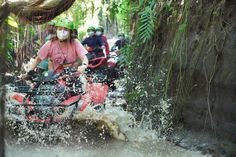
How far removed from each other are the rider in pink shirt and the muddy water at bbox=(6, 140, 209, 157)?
143cm

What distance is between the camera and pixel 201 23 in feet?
18.4

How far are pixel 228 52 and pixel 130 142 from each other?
205 cm

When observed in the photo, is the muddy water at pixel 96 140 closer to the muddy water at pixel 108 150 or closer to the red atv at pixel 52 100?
the muddy water at pixel 108 150

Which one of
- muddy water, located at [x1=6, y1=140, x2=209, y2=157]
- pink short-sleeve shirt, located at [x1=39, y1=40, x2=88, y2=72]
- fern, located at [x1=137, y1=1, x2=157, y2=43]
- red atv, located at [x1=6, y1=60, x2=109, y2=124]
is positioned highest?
fern, located at [x1=137, y1=1, x2=157, y2=43]

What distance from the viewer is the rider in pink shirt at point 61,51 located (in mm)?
6715

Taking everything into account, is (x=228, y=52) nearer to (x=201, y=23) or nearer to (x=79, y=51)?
(x=201, y=23)

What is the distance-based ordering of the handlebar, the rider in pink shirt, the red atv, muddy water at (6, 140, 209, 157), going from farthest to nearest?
the handlebar, the rider in pink shirt, the red atv, muddy water at (6, 140, 209, 157)

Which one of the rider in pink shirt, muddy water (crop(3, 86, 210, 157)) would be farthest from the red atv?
the rider in pink shirt

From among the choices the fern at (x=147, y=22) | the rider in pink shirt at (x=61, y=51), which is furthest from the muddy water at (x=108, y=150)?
the fern at (x=147, y=22)

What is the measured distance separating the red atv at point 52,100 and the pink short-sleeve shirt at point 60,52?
42 centimetres

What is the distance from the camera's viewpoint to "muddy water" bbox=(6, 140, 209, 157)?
5.53 meters

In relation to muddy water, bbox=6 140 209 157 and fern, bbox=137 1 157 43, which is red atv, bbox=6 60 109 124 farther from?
fern, bbox=137 1 157 43

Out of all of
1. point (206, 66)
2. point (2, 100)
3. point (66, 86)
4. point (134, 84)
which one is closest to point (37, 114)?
point (66, 86)

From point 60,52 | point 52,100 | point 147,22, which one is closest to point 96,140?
point 52,100
